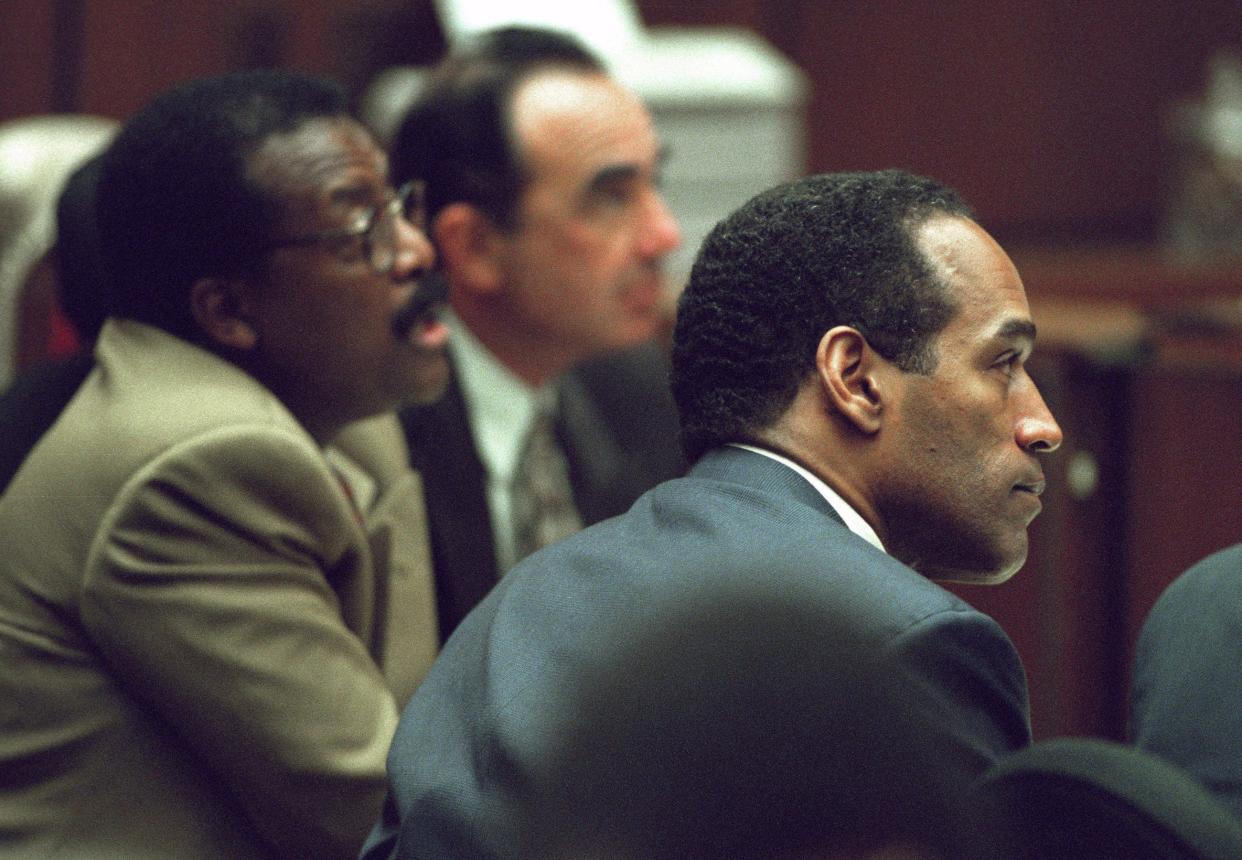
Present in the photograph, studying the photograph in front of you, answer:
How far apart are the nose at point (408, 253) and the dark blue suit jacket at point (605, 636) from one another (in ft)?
1.89

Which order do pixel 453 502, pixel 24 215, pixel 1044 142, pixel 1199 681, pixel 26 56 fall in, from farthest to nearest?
pixel 1044 142 → pixel 26 56 → pixel 24 215 → pixel 453 502 → pixel 1199 681

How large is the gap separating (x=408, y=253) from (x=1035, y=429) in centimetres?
75

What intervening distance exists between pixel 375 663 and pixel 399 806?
0.47 m

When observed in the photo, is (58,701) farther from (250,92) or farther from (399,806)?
(250,92)

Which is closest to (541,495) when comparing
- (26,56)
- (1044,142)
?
(26,56)

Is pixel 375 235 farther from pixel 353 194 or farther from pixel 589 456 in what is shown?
pixel 589 456

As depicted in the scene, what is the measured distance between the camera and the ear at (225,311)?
1730 mm

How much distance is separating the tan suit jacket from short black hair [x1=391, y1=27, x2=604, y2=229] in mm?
938

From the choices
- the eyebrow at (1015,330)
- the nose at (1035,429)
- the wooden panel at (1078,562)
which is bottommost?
the wooden panel at (1078,562)

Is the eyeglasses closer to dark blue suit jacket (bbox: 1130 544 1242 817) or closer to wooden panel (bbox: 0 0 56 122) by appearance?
dark blue suit jacket (bbox: 1130 544 1242 817)

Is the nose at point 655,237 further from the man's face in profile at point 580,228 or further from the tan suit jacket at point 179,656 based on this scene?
the tan suit jacket at point 179,656

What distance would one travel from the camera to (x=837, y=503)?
1.35 m

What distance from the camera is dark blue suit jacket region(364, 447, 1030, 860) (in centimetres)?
112

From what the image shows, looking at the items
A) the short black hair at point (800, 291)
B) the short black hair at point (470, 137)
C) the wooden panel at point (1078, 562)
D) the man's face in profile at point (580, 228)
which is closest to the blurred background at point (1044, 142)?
the wooden panel at point (1078, 562)
